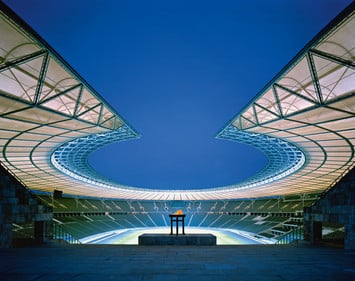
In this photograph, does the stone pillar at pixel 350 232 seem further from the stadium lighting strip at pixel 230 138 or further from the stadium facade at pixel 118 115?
the stadium lighting strip at pixel 230 138

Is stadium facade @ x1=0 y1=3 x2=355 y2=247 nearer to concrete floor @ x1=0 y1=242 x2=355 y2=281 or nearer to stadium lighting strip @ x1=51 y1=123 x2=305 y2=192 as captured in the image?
stadium lighting strip @ x1=51 y1=123 x2=305 y2=192

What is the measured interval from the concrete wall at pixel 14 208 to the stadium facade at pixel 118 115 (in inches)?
188

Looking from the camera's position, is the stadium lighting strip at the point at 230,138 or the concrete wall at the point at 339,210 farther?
the stadium lighting strip at the point at 230,138

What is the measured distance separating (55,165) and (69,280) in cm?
3761

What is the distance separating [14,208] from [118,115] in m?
13.0

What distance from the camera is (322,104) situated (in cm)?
1828

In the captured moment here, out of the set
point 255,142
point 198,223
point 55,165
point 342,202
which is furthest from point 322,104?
point 198,223

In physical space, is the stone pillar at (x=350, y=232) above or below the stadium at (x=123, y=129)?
below

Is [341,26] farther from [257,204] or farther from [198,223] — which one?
[198,223]

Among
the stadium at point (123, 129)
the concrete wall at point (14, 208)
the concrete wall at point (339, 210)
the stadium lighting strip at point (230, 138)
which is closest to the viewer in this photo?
the stadium at point (123, 129)

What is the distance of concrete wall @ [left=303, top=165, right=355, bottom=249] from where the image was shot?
16163 mm

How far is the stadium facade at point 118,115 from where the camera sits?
14695 mm

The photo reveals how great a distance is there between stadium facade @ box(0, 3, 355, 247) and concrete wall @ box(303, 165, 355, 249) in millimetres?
1585

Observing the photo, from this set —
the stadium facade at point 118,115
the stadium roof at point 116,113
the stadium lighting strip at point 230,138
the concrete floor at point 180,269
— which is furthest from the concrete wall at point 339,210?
the stadium lighting strip at point 230,138
